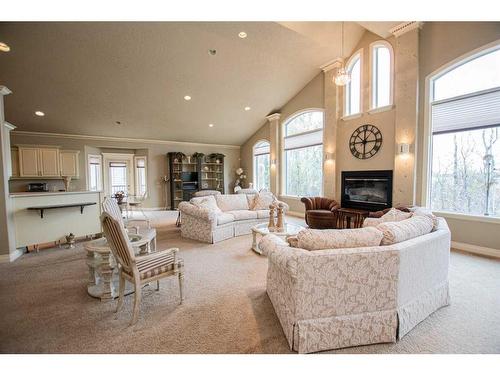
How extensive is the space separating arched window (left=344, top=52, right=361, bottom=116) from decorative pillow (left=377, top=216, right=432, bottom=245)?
4313 millimetres

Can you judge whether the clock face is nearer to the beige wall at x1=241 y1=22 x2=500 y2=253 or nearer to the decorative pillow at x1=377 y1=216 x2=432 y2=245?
the beige wall at x1=241 y1=22 x2=500 y2=253

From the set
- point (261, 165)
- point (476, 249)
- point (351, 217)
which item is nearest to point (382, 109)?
point (351, 217)

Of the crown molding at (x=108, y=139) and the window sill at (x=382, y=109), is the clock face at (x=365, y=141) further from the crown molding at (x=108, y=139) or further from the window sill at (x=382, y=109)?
the crown molding at (x=108, y=139)

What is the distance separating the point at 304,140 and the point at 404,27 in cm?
350

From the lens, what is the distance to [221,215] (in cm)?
461

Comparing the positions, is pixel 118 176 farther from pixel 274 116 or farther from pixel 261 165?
pixel 274 116

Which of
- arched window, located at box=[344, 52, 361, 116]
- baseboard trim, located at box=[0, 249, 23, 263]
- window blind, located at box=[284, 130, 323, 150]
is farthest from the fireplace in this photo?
baseboard trim, located at box=[0, 249, 23, 263]

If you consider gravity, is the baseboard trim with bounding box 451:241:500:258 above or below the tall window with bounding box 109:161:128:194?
below

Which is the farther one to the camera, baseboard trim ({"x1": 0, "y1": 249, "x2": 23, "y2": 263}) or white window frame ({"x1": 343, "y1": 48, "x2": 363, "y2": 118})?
white window frame ({"x1": 343, "y1": 48, "x2": 363, "y2": 118})

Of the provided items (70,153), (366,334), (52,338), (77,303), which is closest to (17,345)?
(52,338)

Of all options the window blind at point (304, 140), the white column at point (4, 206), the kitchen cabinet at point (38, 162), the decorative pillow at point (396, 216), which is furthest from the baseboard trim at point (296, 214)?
the kitchen cabinet at point (38, 162)

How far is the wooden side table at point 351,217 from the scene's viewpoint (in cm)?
502

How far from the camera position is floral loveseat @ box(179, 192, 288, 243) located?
4.37 metres

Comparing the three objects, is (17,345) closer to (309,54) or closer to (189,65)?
(189,65)
